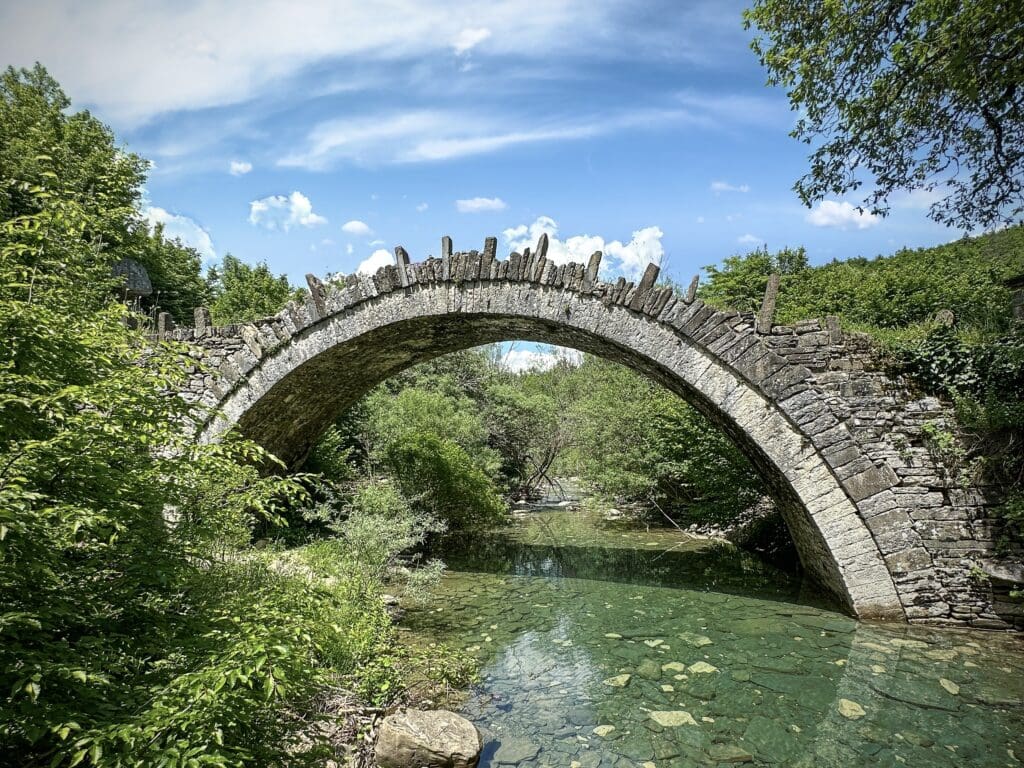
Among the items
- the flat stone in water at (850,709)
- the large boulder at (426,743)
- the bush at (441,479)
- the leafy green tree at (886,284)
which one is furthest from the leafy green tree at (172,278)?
the flat stone in water at (850,709)

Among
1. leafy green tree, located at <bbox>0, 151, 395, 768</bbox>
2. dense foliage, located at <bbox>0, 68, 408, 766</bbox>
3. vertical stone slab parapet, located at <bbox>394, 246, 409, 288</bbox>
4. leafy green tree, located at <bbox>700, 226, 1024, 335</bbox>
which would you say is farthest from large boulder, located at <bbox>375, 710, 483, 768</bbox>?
leafy green tree, located at <bbox>700, 226, 1024, 335</bbox>

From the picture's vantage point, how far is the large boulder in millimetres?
3643

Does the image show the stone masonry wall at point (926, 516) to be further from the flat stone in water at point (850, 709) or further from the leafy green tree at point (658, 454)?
the leafy green tree at point (658, 454)

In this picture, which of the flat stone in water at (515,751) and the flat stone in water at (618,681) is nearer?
the flat stone in water at (515,751)

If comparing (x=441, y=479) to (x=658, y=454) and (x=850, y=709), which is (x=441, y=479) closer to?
(x=658, y=454)

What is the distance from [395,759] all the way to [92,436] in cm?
282

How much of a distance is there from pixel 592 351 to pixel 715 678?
433 cm

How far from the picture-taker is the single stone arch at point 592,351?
6.02 metres

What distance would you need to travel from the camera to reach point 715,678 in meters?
5.04

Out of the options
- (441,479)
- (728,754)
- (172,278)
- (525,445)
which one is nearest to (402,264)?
(441,479)

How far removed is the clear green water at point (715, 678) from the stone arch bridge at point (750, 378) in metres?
0.68

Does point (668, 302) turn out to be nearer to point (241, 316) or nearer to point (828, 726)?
point (828, 726)

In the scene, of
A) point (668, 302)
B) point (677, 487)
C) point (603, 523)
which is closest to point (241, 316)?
point (603, 523)

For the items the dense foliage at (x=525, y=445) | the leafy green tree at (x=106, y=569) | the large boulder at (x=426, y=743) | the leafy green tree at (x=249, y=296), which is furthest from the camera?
the leafy green tree at (x=249, y=296)
